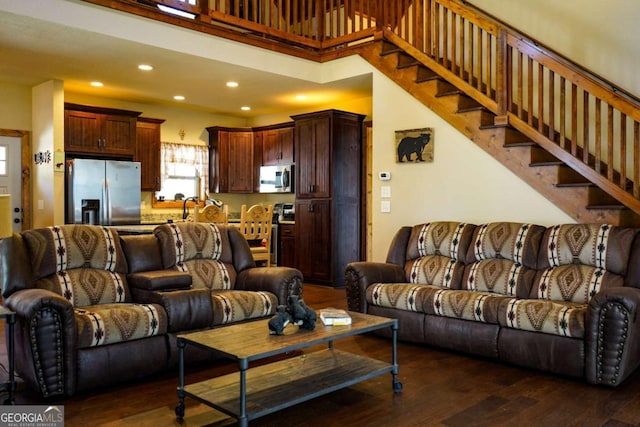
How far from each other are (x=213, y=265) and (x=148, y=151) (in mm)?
→ 4278

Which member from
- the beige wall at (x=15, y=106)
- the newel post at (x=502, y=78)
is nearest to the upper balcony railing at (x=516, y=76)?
the newel post at (x=502, y=78)

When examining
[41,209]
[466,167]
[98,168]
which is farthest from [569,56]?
[41,209]

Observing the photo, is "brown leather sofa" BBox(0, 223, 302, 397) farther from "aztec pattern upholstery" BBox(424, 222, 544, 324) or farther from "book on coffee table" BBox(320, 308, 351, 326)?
"aztec pattern upholstery" BBox(424, 222, 544, 324)

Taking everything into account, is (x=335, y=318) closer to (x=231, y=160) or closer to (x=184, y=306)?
(x=184, y=306)

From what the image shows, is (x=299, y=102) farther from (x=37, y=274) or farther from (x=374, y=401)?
(x=374, y=401)

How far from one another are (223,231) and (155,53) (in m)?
2.15

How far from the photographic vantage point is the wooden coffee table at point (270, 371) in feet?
8.57

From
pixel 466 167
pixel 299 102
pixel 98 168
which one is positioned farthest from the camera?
pixel 299 102

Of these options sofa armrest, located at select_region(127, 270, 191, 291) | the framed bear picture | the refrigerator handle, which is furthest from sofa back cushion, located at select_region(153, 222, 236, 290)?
the refrigerator handle

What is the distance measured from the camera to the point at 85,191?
707 cm

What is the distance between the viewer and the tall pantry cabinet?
724cm

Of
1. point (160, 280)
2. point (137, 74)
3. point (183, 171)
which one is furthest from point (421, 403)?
point (183, 171)

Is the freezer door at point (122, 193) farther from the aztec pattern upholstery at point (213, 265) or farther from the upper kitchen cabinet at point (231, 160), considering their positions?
the aztec pattern upholstery at point (213, 265)

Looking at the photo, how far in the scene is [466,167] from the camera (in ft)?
17.7
